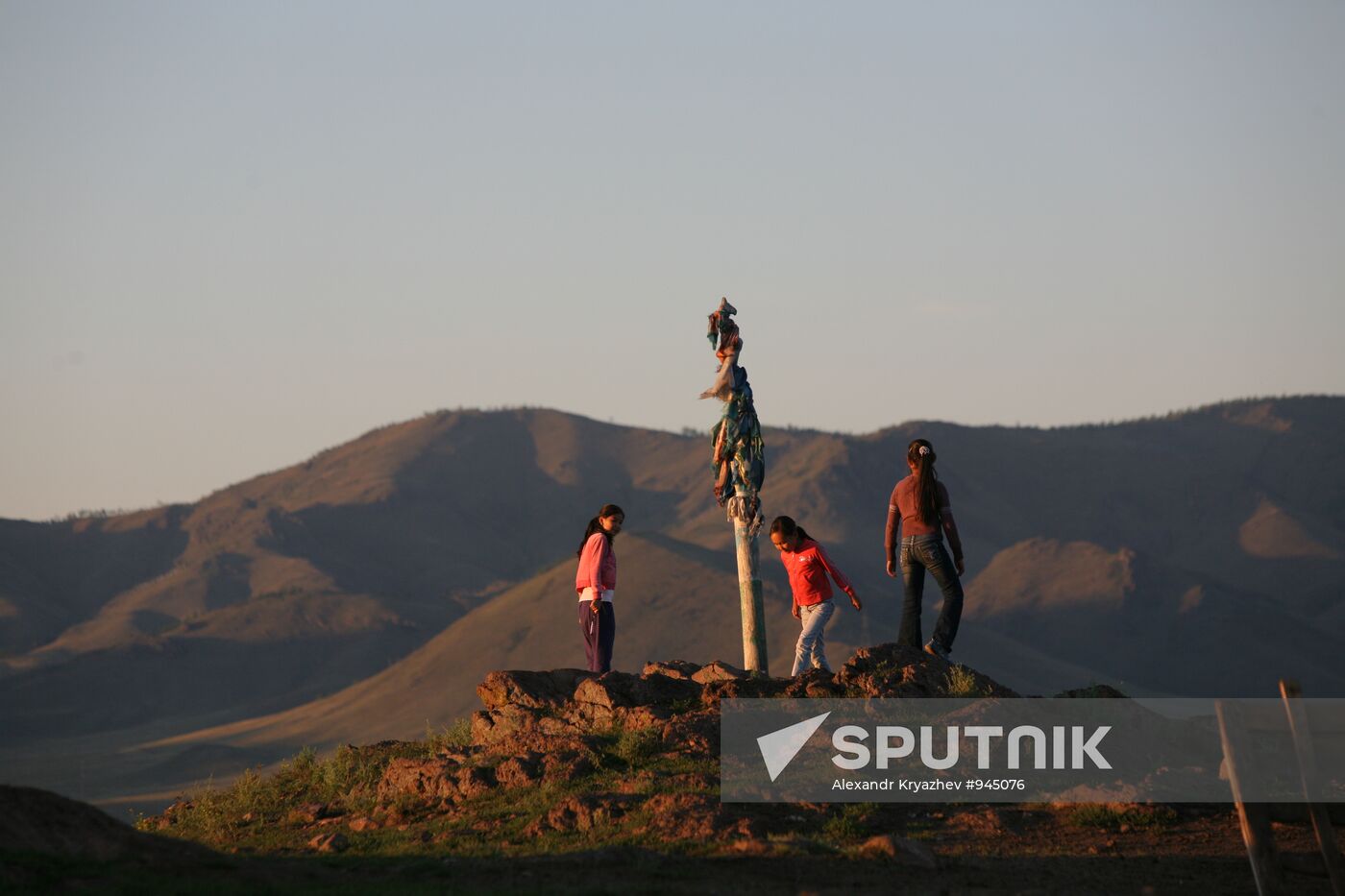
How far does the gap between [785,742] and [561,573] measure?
239 feet

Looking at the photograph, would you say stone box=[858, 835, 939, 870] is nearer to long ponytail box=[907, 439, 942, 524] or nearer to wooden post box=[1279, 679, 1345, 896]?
wooden post box=[1279, 679, 1345, 896]

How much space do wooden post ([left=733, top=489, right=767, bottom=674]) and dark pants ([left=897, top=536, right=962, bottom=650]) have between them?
206cm

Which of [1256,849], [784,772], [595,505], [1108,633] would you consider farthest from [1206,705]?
[595,505]

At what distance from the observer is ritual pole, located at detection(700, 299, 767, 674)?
18031mm

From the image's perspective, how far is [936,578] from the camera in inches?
583

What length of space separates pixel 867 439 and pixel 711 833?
111 m

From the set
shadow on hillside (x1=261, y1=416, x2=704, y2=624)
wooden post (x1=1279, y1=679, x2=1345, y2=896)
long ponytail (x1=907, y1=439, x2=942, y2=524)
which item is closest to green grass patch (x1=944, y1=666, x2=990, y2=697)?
long ponytail (x1=907, y1=439, x2=942, y2=524)

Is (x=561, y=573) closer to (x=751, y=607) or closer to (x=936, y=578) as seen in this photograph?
(x=751, y=607)

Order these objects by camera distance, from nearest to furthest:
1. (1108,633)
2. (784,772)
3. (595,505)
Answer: (784,772) < (1108,633) < (595,505)

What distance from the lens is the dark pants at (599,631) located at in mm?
16562

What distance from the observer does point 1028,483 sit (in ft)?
404

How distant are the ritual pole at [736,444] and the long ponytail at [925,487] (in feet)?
9.68

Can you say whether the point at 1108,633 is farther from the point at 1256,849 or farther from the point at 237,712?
the point at 1256,849

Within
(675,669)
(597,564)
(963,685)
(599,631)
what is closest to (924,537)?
(963,685)
